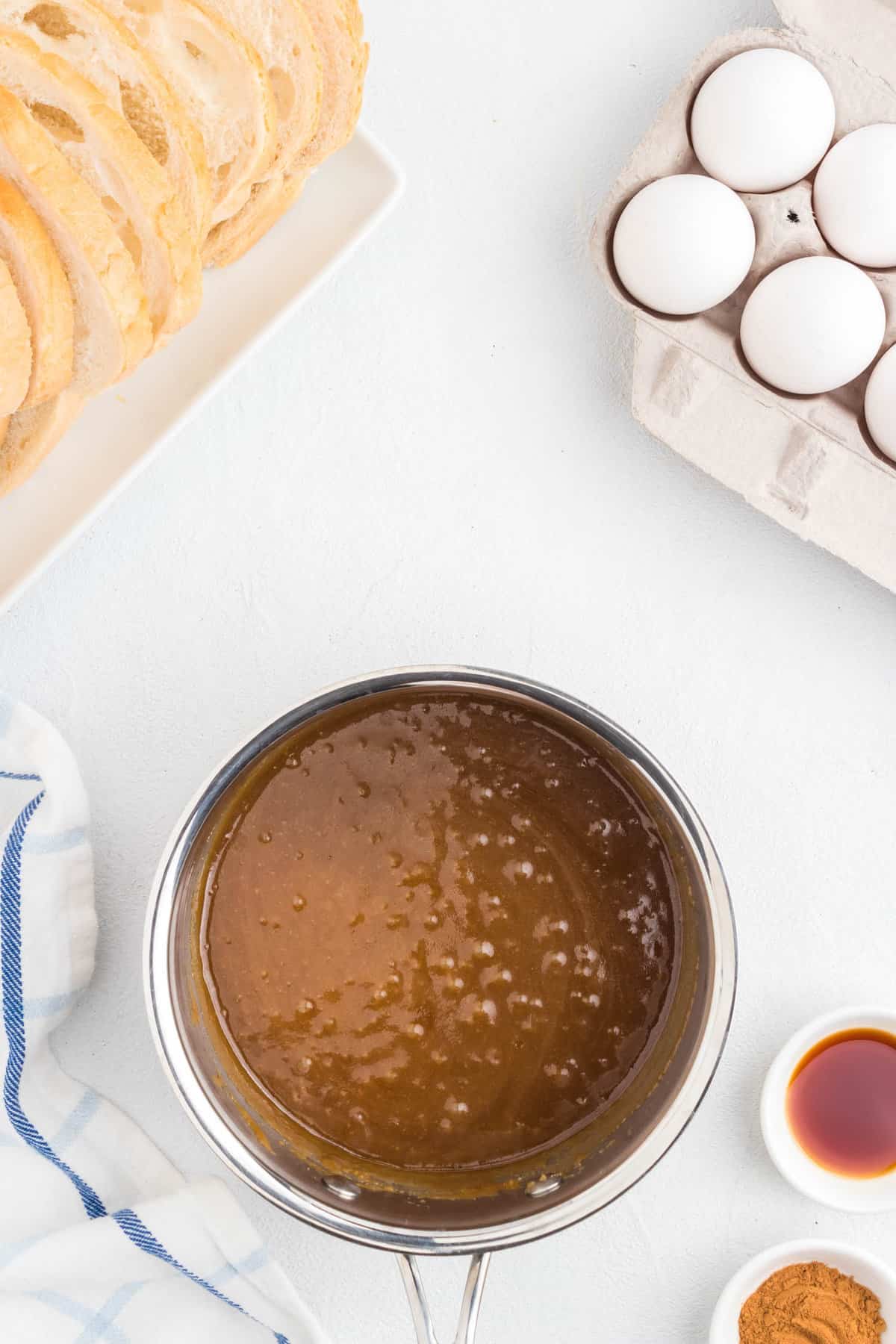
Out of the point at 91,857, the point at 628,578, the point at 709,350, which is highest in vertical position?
the point at 709,350

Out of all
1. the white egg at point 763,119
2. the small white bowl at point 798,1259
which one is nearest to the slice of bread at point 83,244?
the white egg at point 763,119

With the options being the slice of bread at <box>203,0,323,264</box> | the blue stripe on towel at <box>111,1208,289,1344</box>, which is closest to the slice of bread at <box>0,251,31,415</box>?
the slice of bread at <box>203,0,323,264</box>

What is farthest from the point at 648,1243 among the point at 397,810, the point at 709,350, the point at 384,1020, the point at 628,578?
the point at 709,350

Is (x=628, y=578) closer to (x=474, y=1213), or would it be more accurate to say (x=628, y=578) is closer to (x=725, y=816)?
(x=725, y=816)

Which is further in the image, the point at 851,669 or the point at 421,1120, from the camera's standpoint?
the point at 851,669

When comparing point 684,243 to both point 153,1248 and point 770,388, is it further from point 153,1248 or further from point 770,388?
point 153,1248

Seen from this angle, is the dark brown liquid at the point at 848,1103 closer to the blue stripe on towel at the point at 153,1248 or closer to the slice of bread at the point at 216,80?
the blue stripe on towel at the point at 153,1248

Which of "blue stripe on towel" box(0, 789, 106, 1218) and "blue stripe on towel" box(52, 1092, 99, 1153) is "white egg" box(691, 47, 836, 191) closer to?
"blue stripe on towel" box(0, 789, 106, 1218)
